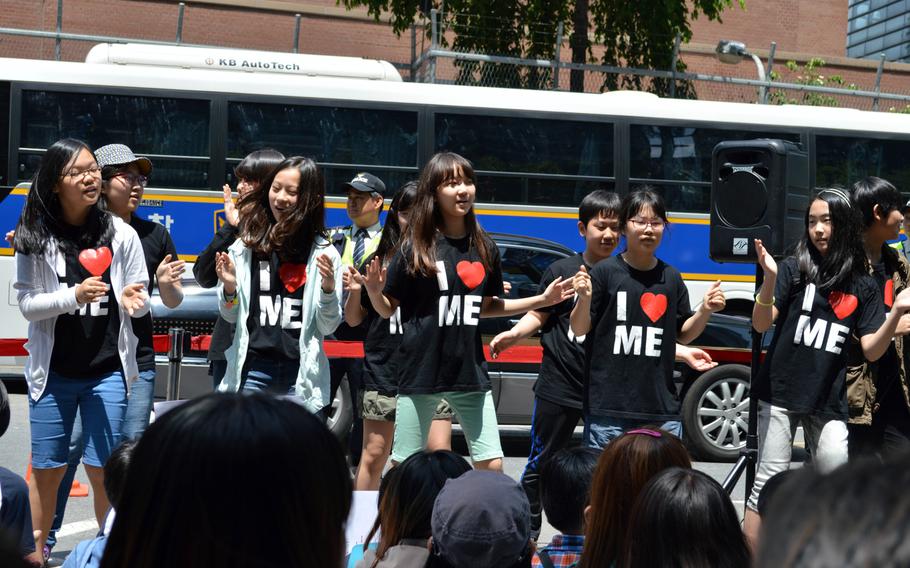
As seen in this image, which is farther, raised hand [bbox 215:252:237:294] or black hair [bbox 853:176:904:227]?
black hair [bbox 853:176:904:227]

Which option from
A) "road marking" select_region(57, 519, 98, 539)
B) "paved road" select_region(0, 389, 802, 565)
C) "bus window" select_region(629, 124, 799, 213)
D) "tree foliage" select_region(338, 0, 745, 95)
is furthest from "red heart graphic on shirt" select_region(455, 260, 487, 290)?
"tree foliage" select_region(338, 0, 745, 95)

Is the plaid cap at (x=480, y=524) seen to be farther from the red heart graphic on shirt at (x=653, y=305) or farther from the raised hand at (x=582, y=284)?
the red heart graphic on shirt at (x=653, y=305)

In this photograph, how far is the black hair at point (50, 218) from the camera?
4781mm

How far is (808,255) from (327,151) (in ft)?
31.1

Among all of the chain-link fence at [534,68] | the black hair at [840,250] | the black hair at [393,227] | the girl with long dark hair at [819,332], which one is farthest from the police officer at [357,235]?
the chain-link fence at [534,68]

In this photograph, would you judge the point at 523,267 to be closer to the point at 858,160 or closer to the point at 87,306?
the point at 87,306

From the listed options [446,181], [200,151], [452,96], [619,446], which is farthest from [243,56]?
[619,446]

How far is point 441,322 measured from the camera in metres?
5.03

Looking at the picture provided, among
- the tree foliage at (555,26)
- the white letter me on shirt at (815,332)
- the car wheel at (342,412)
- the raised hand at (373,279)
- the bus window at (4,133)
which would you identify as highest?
the tree foliage at (555,26)

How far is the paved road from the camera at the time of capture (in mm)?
6113

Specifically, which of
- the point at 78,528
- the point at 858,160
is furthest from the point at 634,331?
the point at 858,160

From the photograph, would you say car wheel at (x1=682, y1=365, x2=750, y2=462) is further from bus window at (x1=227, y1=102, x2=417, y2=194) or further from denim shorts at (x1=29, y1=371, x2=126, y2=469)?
bus window at (x1=227, y1=102, x2=417, y2=194)

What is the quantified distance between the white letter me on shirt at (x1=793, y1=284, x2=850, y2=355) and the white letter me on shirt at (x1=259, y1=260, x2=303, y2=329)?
2349 mm

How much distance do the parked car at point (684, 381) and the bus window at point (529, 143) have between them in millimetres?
5790
